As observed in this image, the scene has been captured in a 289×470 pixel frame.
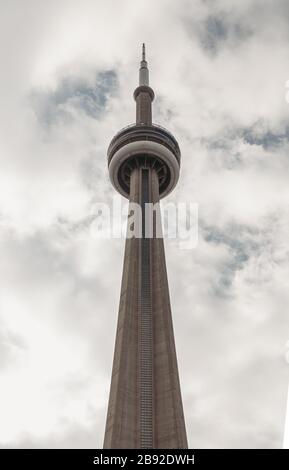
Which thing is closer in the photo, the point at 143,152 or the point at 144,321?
the point at 144,321

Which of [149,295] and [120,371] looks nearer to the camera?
[120,371]

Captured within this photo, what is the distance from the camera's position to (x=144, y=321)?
165 feet

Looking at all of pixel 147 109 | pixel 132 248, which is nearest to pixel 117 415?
pixel 132 248

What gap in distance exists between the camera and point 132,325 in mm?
49438

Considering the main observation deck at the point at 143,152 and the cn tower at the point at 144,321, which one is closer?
the cn tower at the point at 144,321

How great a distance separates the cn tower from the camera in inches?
1679

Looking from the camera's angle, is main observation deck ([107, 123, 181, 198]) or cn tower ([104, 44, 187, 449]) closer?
cn tower ([104, 44, 187, 449])

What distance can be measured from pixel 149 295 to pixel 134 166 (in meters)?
19.7

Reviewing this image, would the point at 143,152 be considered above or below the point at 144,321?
above

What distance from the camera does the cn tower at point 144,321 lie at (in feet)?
140
